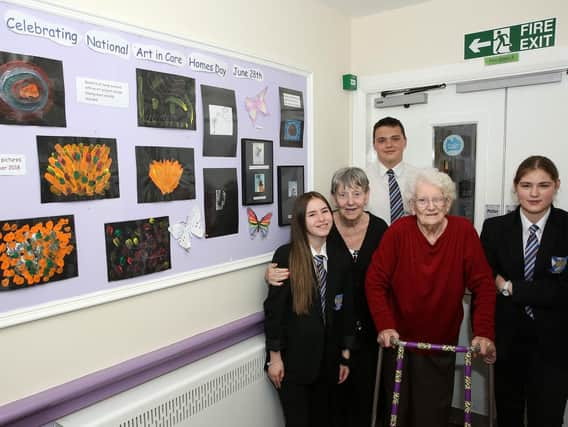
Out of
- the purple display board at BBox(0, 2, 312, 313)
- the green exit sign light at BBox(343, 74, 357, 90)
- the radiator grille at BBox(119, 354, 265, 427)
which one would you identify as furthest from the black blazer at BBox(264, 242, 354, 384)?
the green exit sign light at BBox(343, 74, 357, 90)

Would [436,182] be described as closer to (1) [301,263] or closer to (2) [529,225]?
(2) [529,225]

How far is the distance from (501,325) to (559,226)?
0.57 meters

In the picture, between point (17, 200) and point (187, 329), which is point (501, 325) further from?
point (17, 200)

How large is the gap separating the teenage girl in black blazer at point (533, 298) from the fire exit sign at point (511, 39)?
2.83 ft

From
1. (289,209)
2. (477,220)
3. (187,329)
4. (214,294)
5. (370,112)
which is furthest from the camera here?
(370,112)

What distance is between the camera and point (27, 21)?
1414mm

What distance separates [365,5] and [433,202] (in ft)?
5.41

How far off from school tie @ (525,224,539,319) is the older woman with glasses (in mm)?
224

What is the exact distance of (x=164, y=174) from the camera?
1870 mm

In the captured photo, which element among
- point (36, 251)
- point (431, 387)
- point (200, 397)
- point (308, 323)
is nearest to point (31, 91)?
point (36, 251)

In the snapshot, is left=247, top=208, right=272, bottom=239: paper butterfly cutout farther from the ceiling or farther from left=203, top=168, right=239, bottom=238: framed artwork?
the ceiling

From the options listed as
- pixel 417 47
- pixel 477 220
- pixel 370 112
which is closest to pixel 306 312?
pixel 477 220

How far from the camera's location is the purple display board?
55.4 inches

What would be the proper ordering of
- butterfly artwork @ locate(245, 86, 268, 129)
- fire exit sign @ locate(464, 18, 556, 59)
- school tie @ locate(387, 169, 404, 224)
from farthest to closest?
school tie @ locate(387, 169, 404, 224) < fire exit sign @ locate(464, 18, 556, 59) < butterfly artwork @ locate(245, 86, 268, 129)
